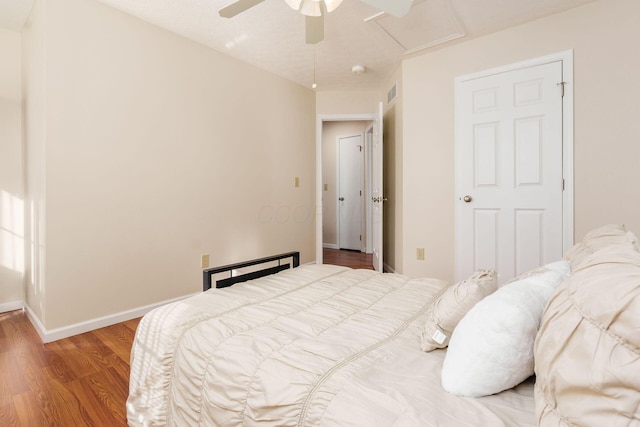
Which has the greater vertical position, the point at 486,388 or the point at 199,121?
the point at 199,121

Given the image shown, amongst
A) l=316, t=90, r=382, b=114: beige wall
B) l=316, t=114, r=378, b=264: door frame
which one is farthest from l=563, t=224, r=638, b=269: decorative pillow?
l=316, t=90, r=382, b=114: beige wall

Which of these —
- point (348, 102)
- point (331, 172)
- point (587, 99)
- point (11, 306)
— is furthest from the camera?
point (331, 172)

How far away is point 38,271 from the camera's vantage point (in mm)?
2475

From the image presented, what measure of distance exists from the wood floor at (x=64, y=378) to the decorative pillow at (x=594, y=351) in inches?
66.3

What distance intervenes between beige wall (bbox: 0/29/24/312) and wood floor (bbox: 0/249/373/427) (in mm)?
491

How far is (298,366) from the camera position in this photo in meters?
0.92

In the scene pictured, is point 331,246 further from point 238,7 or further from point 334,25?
point 238,7

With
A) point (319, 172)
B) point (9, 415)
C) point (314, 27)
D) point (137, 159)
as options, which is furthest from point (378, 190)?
point (9, 415)

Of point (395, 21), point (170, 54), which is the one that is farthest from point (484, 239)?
point (170, 54)

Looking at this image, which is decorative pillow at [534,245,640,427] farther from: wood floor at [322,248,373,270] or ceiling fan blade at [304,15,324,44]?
wood floor at [322,248,373,270]

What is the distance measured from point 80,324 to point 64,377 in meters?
0.69

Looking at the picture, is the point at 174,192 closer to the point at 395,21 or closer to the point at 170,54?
the point at 170,54

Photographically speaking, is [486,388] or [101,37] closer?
[486,388]

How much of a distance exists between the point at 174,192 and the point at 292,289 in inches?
74.8
